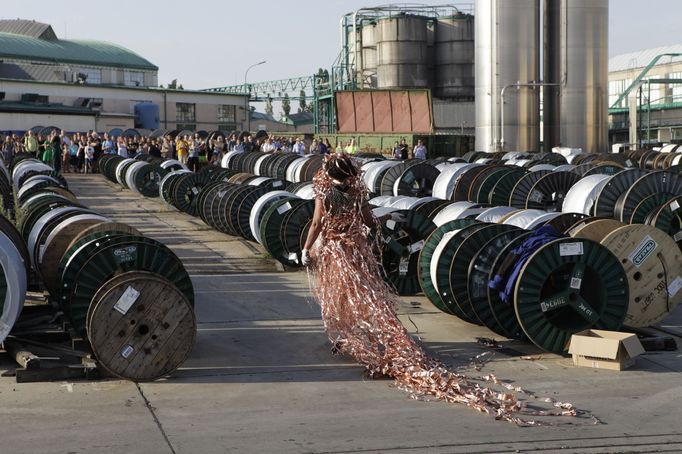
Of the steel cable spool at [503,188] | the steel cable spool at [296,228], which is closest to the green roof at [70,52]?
the steel cable spool at [503,188]

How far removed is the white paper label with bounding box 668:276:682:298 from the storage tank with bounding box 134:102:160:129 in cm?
7056

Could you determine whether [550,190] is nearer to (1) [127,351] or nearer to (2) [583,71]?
(1) [127,351]

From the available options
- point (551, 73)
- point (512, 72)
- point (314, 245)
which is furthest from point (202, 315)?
point (551, 73)

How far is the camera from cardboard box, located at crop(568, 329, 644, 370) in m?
8.71

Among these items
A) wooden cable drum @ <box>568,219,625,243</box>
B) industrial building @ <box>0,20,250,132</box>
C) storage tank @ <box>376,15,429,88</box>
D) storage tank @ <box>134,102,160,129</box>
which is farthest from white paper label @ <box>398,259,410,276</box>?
storage tank @ <box>134,102,160,129</box>

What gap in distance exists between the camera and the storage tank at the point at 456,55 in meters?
73.4

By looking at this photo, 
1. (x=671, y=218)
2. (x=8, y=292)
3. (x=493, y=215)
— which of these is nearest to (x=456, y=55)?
(x=671, y=218)

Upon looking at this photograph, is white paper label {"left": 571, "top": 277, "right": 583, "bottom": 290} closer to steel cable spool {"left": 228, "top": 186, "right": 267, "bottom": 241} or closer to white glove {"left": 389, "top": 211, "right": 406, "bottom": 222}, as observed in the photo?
white glove {"left": 389, "top": 211, "right": 406, "bottom": 222}

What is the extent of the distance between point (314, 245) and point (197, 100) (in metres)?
77.4

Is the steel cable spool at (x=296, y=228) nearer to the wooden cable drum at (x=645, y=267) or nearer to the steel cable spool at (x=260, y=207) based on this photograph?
the steel cable spool at (x=260, y=207)

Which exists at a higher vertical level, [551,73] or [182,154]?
[551,73]

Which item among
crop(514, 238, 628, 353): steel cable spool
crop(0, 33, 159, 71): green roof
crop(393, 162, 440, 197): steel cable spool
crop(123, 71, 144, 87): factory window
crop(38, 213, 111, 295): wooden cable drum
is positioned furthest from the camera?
crop(123, 71, 144, 87): factory window

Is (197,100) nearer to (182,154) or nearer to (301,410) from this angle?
(182,154)

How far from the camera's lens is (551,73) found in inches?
2012
